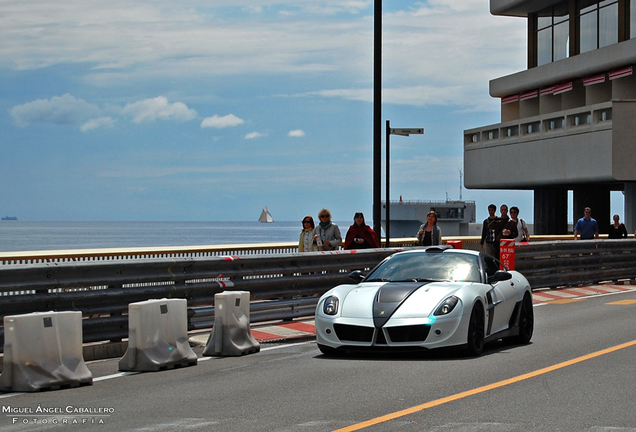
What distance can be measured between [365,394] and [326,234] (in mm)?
8997

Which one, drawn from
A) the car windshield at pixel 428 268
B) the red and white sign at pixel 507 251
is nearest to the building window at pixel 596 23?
the red and white sign at pixel 507 251

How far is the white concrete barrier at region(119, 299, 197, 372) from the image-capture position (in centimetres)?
940

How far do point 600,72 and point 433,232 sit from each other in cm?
2706

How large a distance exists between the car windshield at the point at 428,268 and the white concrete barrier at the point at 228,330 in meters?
1.71

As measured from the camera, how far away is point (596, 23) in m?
42.4

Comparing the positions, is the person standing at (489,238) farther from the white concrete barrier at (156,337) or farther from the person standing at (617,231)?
the white concrete barrier at (156,337)

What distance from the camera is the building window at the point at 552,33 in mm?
45188

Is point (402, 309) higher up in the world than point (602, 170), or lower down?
lower down

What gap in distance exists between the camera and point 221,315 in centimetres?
1063

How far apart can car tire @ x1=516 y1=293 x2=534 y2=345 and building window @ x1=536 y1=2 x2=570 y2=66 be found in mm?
35499

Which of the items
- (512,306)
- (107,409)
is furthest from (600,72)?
(107,409)

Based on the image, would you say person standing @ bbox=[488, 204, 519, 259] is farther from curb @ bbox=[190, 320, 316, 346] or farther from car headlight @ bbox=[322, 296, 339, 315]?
car headlight @ bbox=[322, 296, 339, 315]

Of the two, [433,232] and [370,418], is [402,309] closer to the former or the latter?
[370,418]

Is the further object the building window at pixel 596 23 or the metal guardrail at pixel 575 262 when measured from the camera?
the building window at pixel 596 23
